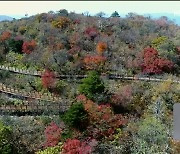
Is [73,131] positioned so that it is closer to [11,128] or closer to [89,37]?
[11,128]

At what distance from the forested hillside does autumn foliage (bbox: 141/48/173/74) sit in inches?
2.3

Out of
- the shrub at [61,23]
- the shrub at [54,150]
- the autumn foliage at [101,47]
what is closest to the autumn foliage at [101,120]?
the shrub at [54,150]

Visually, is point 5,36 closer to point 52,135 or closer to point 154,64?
point 154,64

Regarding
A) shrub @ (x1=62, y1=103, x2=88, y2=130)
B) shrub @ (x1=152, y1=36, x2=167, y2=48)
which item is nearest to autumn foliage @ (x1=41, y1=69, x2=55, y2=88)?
shrub @ (x1=62, y1=103, x2=88, y2=130)

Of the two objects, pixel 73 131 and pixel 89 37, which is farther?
pixel 89 37

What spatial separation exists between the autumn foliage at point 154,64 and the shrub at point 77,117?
298 inches

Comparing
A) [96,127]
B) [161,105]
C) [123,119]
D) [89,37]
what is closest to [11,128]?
[96,127]

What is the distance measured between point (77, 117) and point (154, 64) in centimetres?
837

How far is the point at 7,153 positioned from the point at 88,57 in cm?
1016

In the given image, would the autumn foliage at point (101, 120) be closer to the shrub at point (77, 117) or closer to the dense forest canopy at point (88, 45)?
the shrub at point (77, 117)

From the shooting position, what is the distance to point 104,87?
54.6ft

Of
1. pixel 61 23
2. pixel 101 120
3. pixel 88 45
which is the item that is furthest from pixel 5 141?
pixel 61 23

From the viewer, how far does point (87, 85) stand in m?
16.1

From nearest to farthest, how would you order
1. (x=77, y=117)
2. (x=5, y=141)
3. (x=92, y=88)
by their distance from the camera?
(x=5, y=141)
(x=77, y=117)
(x=92, y=88)
